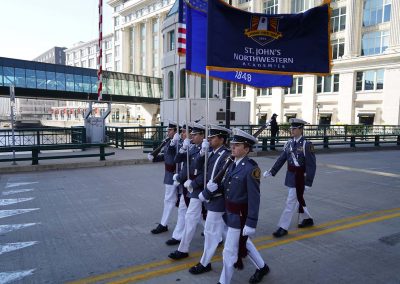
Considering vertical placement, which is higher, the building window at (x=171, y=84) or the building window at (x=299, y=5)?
the building window at (x=299, y=5)

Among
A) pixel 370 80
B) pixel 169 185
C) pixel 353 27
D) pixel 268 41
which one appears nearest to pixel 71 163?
pixel 169 185

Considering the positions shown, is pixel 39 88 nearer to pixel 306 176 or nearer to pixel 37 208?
pixel 37 208

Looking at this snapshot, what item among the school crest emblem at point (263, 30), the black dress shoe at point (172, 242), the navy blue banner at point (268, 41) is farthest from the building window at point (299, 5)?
the black dress shoe at point (172, 242)

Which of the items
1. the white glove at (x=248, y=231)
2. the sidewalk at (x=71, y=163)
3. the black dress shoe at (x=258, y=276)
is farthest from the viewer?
the sidewalk at (x=71, y=163)

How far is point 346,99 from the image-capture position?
4188 cm

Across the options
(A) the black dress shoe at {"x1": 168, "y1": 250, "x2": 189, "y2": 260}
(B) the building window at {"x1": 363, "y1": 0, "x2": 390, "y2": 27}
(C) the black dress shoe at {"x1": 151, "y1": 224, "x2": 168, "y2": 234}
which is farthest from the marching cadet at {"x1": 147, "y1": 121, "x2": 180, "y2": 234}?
(B) the building window at {"x1": 363, "y1": 0, "x2": 390, "y2": 27}

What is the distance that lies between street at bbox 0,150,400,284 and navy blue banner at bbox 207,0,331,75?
3.13m

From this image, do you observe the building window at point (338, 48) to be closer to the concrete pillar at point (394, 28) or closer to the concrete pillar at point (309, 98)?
the concrete pillar at point (309, 98)

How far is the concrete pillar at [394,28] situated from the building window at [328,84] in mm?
7798

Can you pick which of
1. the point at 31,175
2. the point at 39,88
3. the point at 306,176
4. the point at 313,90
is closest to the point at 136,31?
the point at 39,88

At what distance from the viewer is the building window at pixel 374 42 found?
39031 millimetres

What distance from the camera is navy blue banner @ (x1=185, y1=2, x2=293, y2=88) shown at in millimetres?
6922

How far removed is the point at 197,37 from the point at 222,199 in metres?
4.35

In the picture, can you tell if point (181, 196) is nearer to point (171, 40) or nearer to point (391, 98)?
point (171, 40)
